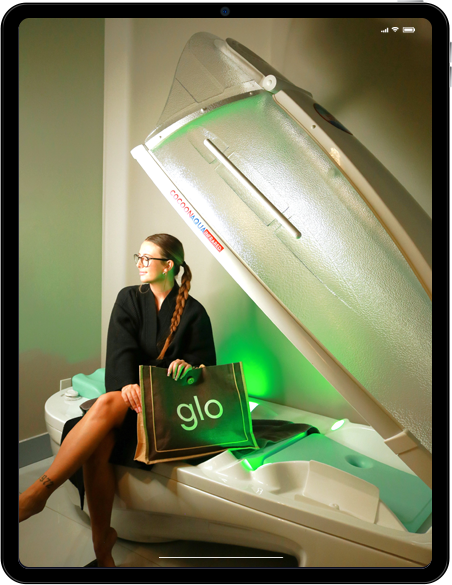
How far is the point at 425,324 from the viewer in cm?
65

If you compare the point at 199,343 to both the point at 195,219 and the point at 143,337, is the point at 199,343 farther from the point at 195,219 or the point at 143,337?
the point at 195,219

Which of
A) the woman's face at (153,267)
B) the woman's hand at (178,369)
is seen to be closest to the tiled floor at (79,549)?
the woman's hand at (178,369)

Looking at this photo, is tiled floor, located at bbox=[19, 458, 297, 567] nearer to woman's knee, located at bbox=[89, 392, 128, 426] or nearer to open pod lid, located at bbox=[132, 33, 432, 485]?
woman's knee, located at bbox=[89, 392, 128, 426]

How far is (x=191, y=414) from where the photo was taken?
0.74 m

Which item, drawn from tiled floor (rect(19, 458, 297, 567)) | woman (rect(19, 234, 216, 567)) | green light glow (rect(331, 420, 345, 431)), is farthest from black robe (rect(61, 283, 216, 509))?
green light glow (rect(331, 420, 345, 431))

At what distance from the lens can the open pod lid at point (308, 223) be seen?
2.18 ft

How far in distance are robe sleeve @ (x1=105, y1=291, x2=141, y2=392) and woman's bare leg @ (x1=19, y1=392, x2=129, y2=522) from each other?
34mm

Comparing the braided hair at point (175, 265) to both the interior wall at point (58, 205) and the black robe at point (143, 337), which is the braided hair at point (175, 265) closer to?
the black robe at point (143, 337)

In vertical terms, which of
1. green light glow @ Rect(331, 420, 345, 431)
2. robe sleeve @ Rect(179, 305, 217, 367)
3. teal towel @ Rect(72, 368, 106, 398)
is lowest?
green light glow @ Rect(331, 420, 345, 431)

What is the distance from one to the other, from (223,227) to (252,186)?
104 millimetres

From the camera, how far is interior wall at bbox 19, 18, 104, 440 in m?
0.68

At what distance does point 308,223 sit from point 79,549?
2.44 ft

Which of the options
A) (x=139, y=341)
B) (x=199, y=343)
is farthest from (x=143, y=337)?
(x=199, y=343)
